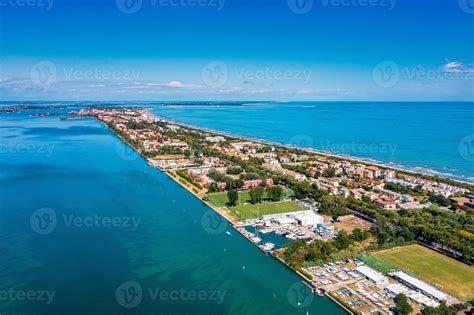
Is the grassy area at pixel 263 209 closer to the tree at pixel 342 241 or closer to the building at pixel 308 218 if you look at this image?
the building at pixel 308 218

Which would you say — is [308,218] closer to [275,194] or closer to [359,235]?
[359,235]

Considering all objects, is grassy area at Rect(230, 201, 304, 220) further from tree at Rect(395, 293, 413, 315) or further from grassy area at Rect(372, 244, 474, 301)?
tree at Rect(395, 293, 413, 315)

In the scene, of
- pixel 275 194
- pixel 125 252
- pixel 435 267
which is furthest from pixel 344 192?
pixel 125 252

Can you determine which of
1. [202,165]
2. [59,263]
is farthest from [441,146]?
[59,263]

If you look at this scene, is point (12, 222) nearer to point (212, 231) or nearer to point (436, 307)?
point (212, 231)

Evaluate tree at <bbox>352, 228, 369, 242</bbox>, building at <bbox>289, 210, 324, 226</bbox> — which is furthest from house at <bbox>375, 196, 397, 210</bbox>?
tree at <bbox>352, 228, 369, 242</bbox>
